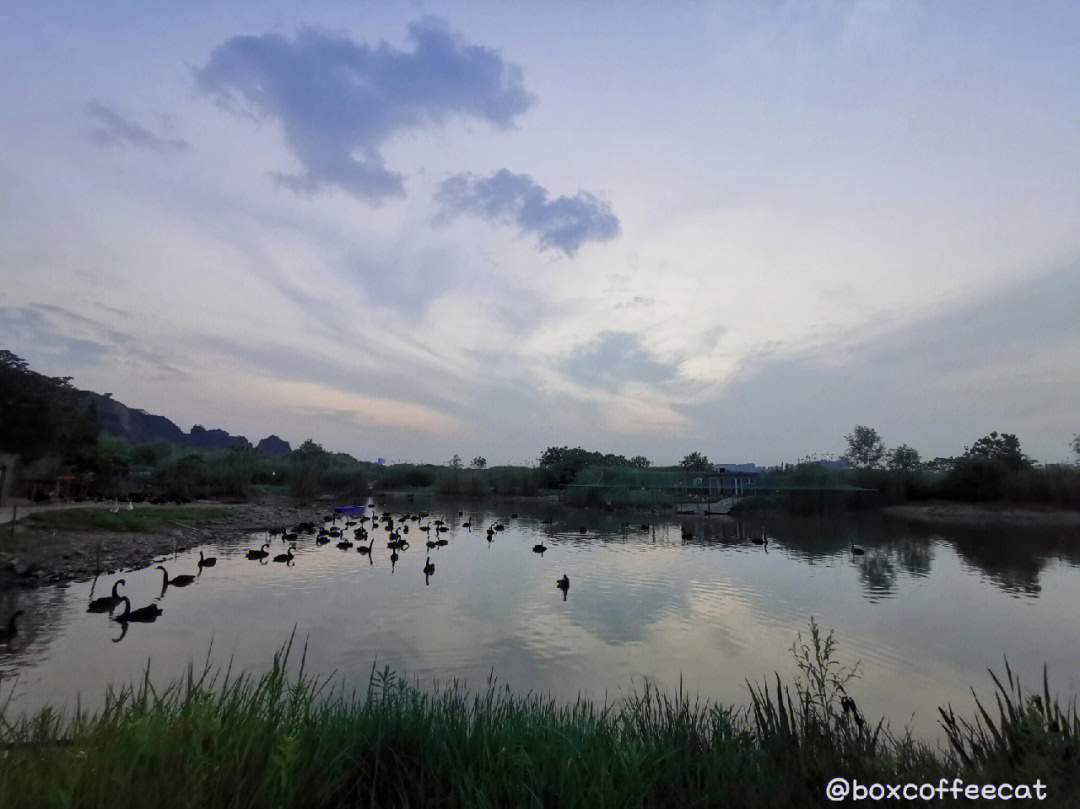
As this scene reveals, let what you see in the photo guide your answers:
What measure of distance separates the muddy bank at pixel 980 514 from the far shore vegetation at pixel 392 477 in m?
0.85

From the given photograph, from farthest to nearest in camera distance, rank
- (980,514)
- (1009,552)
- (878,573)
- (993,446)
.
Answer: (993,446) → (980,514) → (1009,552) → (878,573)

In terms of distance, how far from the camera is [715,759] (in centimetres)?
492

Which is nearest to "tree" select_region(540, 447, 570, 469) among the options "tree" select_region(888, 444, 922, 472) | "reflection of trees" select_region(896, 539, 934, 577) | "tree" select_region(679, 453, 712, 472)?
"tree" select_region(679, 453, 712, 472)

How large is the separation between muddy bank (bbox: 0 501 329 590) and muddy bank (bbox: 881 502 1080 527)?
5434 centimetres

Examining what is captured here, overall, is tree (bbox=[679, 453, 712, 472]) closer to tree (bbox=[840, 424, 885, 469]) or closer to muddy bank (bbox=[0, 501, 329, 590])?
tree (bbox=[840, 424, 885, 469])

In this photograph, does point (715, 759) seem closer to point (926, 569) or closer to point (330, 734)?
point (330, 734)

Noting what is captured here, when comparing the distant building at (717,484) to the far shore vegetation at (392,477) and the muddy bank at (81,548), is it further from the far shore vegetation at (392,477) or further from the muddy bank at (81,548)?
the muddy bank at (81,548)

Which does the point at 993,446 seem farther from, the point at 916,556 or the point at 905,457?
the point at 916,556

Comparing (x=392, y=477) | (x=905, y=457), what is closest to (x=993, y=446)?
(x=905, y=457)

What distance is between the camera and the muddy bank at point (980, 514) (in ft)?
156

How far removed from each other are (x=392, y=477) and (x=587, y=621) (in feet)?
263

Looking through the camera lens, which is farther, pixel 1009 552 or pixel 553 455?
pixel 553 455

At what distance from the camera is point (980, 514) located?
51750mm

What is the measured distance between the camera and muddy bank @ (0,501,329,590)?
18.6 m
